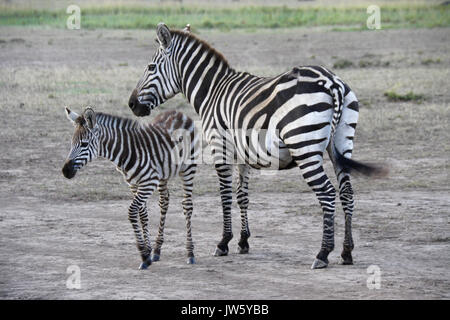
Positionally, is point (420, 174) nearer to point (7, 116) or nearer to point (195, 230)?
point (195, 230)

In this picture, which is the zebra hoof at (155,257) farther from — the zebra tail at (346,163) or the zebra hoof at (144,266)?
the zebra tail at (346,163)

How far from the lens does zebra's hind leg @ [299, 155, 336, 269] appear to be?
6.96 metres

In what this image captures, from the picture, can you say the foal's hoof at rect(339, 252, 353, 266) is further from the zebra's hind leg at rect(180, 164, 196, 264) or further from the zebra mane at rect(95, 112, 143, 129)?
the zebra mane at rect(95, 112, 143, 129)

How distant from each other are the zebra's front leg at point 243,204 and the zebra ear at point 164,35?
1524 millimetres

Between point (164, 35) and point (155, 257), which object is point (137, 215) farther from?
point (164, 35)

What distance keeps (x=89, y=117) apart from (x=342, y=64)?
15.7m

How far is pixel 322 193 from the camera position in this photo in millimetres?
7043

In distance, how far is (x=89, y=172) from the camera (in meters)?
11.5

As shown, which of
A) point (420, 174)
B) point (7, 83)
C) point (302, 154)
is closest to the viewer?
point (302, 154)

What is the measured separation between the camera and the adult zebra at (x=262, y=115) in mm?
6992

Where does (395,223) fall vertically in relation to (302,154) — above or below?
below

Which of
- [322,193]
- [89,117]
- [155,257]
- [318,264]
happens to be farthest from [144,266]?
[322,193]

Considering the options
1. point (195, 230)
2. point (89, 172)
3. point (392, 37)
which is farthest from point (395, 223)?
point (392, 37)

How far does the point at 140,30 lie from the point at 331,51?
9280 millimetres
